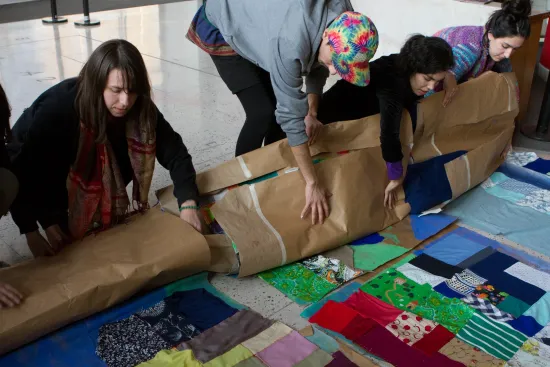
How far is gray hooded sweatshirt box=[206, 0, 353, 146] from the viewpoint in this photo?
5.04 feet

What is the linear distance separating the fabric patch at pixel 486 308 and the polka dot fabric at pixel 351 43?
74 cm

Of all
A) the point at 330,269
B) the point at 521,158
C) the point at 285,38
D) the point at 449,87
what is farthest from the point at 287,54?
the point at 521,158

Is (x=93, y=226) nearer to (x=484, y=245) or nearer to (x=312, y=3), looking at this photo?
(x=312, y=3)

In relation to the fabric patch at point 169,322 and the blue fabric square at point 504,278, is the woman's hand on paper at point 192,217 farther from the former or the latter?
the blue fabric square at point 504,278

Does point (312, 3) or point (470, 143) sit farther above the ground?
point (312, 3)

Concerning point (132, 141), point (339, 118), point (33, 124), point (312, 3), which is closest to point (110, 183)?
point (132, 141)

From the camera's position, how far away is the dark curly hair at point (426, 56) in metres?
→ 1.87

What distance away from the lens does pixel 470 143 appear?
236 centimetres

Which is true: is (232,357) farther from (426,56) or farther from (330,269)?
(426,56)

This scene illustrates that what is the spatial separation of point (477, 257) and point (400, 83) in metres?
0.65

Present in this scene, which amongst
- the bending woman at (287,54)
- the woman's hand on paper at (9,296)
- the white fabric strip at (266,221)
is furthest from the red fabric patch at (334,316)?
the woman's hand on paper at (9,296)

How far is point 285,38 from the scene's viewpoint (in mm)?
1537

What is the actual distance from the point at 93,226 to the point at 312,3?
921mm

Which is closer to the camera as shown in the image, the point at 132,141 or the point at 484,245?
the point at 132,141
